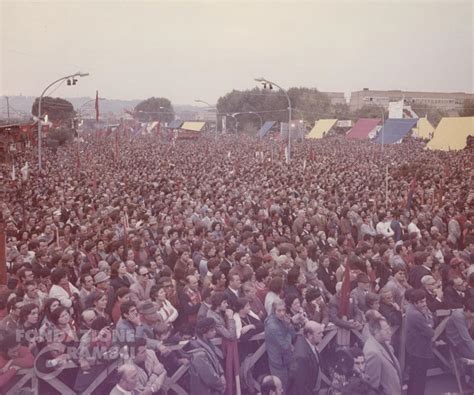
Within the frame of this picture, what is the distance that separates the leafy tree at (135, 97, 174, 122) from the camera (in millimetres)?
40188

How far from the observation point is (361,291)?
589 cm

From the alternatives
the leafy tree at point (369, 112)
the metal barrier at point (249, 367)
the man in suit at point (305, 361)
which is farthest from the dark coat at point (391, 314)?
the leafy tree at point (369, 112)

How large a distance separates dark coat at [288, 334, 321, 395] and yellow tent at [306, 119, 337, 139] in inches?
1542

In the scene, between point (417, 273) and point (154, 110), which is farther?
point (154, 110)

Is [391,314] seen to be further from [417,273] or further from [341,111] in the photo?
[341,111]

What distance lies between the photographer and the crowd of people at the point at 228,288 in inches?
178

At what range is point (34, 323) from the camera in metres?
4.68

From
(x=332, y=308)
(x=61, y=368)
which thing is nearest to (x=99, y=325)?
(x=61, y=368)

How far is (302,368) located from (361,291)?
1.57 m

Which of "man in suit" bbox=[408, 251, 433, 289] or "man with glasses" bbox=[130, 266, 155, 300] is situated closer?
"man with glasses" bbox=[130, 266, 155, 300]

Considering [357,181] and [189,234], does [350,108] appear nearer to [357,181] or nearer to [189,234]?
[357,181]

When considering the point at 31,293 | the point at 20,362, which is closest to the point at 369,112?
the point at 31,293

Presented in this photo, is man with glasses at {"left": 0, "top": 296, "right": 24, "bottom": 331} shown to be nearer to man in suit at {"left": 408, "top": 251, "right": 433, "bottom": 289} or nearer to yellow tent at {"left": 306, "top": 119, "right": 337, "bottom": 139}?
man in suit at {"left": 408, "top": 251, "right": 433, "bottom": 289}

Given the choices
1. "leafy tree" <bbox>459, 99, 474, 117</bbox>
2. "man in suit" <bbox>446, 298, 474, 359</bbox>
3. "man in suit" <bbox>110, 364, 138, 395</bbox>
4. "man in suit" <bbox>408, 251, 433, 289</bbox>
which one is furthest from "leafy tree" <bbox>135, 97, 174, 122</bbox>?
"man in suit" <bbox>110, 364, 138, 395</bbox>
